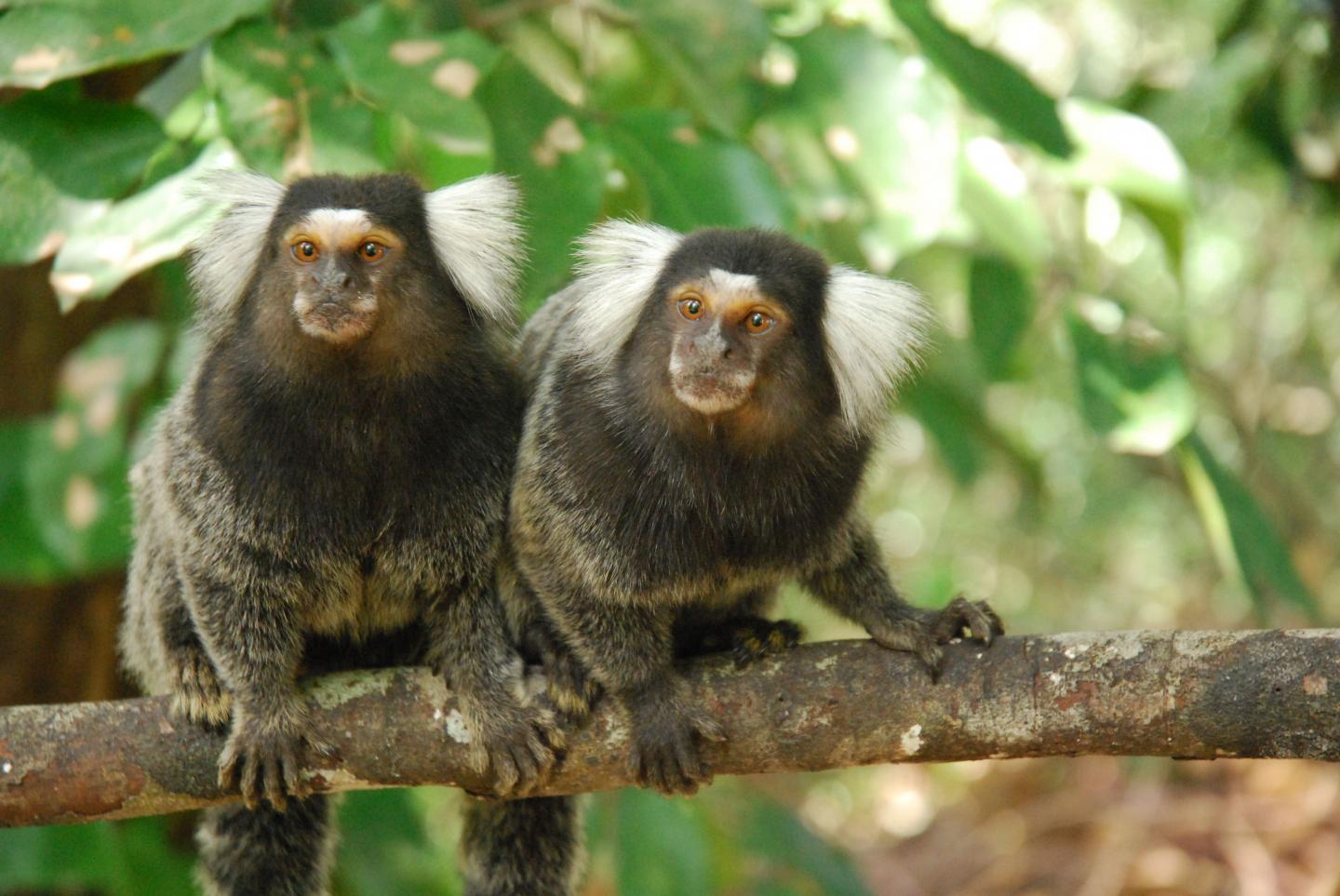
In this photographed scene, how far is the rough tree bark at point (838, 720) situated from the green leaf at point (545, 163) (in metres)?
0.88

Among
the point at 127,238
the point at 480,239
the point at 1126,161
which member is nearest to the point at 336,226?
the point at 480,239

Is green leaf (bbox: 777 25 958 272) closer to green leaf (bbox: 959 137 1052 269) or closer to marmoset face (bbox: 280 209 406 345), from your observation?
green leaf (bbox: 959 137 1052 269)

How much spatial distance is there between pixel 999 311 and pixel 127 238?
6.62 ft

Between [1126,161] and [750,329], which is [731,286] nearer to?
[750,329]

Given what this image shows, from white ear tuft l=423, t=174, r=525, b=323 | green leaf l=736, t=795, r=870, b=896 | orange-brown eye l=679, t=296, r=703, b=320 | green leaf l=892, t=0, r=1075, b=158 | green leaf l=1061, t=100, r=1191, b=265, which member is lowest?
green leaf l=736, t=795, r=870, b=896

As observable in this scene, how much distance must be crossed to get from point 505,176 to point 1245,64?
2735 mm

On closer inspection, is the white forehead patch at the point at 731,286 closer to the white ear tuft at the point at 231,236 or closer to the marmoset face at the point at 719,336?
the marmoset face at the point at 719,336

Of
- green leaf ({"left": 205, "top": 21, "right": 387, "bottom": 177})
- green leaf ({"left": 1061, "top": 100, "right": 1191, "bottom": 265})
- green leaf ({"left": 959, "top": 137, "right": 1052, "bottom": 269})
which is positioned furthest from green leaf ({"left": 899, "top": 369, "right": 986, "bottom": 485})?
green leaf ({"left": 205, "top": 21, "right": 387, "bottom": 177})

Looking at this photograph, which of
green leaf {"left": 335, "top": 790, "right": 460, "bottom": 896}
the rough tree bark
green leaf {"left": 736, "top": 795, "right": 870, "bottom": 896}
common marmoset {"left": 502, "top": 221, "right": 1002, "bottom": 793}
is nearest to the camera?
the rough tree bark

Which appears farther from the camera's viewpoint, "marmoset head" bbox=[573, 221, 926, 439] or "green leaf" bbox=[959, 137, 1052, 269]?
"green leaf" bbox=[959, 137, 1052, 269]

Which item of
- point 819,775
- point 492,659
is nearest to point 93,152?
point 492,659

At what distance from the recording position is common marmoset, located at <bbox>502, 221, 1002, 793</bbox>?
97.2 inches

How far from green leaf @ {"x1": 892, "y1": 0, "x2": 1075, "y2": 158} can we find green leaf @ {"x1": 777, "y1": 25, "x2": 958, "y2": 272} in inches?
5.3

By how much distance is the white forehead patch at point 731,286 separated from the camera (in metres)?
2.45
